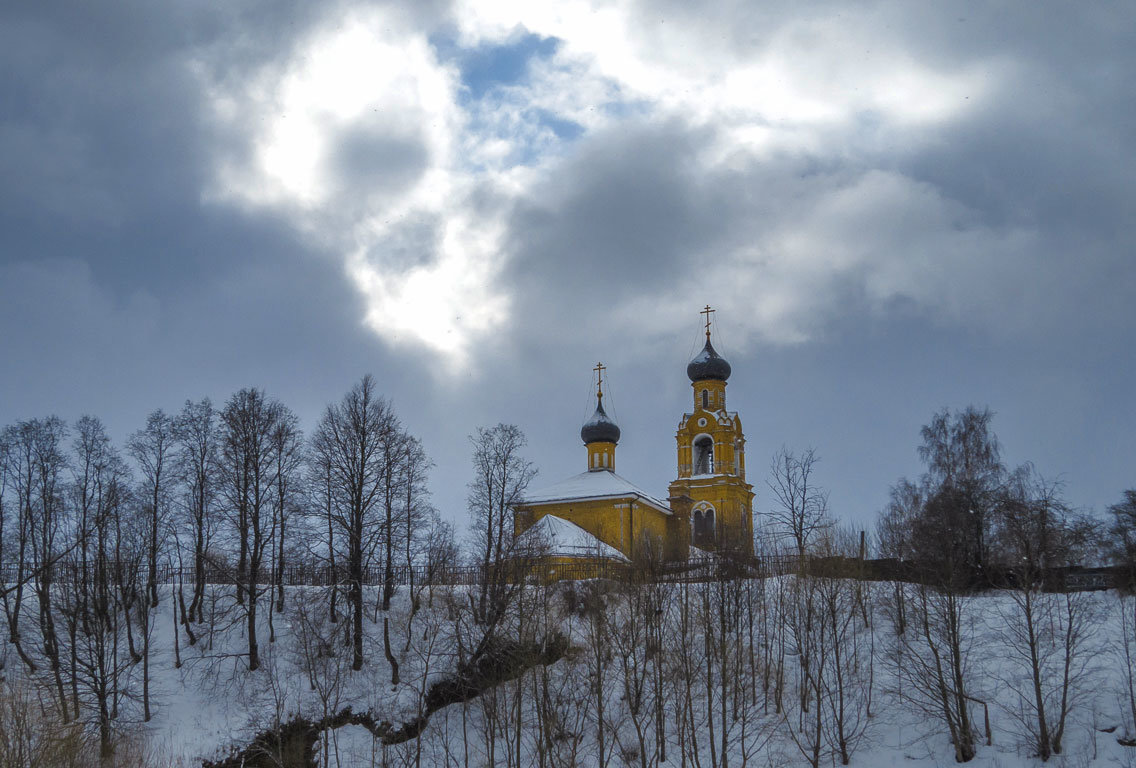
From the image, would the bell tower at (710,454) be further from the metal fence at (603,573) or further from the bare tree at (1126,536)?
the bare tree at (1126,536)

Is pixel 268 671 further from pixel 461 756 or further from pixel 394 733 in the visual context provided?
pixel 461 756

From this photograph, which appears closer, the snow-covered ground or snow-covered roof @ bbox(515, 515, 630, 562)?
the snow-covered ground

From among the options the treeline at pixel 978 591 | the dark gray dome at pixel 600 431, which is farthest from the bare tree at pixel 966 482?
the dark gray dome at pixel 600 431

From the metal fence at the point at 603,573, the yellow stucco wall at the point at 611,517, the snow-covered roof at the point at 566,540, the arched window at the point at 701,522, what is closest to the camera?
the metal fence at the point at 603,573

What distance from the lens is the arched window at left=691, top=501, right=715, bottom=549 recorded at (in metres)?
53.5

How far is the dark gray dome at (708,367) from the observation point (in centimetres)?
5638

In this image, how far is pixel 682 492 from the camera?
54844 mm

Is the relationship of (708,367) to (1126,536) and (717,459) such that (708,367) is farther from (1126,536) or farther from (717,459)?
(1126,536)

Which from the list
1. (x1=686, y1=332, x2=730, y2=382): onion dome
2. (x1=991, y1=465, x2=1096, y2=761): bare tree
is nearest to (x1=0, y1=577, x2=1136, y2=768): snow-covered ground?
(x1=991, y1=465, x2=1096, y2=761): bare tree

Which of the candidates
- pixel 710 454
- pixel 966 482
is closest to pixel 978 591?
pixel 966 482

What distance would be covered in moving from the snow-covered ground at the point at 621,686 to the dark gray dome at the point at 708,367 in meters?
24.8

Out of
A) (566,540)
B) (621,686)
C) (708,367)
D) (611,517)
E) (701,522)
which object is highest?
(708,367)

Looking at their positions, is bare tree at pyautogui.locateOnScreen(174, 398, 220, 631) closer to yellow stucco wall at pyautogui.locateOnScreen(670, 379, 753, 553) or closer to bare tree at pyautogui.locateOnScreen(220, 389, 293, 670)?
bare tree at pyautogui.locateOnScreen(220, 389, 293, 670)

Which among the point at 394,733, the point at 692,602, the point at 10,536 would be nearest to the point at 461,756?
the point at 394,733
